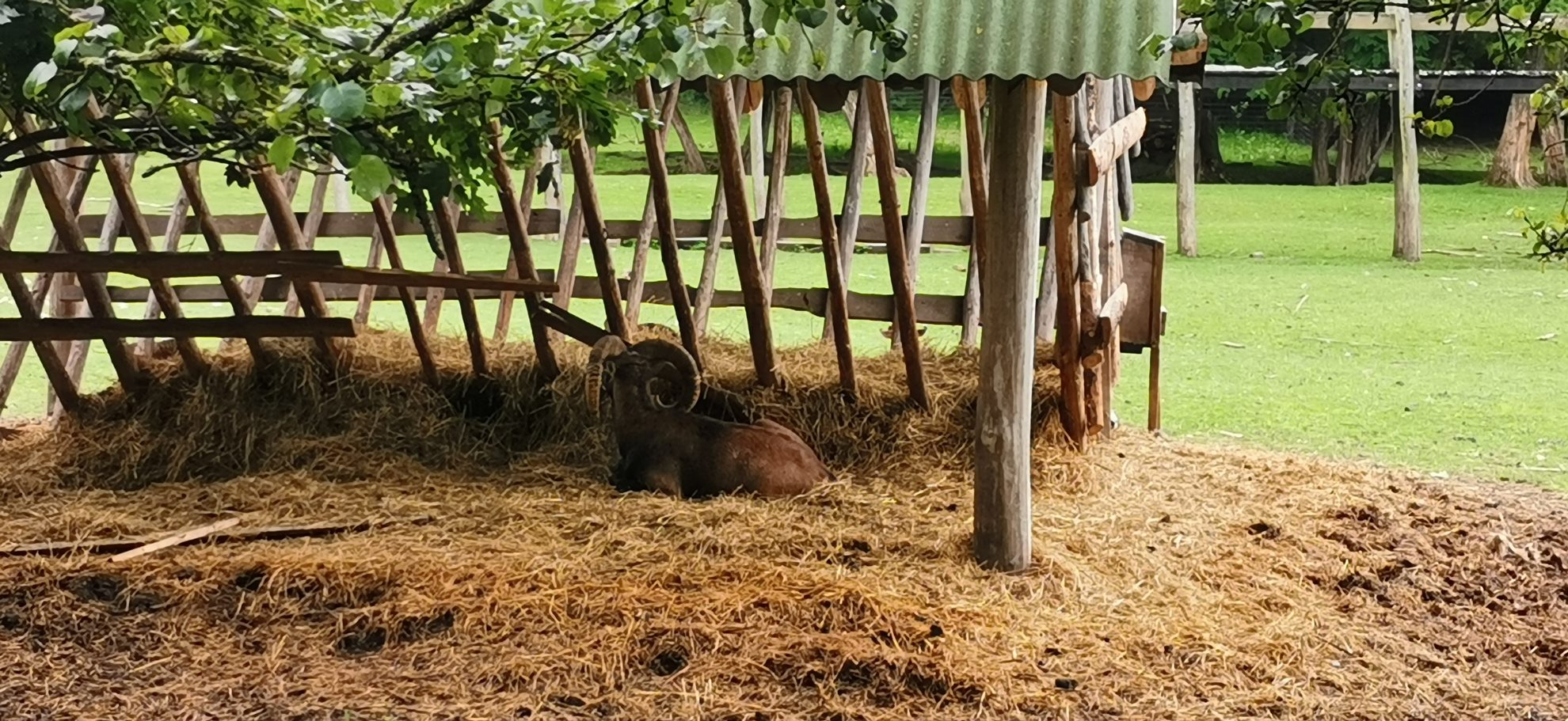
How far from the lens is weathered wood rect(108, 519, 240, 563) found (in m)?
5.03

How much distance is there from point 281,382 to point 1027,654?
412 centimetres

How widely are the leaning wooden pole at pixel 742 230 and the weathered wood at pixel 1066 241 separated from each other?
1264 mm

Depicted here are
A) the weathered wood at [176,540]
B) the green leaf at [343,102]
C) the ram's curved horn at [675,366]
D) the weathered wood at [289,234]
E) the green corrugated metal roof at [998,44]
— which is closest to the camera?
the green leaf at [343,102]

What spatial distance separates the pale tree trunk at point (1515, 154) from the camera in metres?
18.2

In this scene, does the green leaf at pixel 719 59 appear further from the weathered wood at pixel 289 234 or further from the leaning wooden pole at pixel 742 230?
the weathered wood at pixel 289 234

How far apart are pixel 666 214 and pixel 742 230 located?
0.37m

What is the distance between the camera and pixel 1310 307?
38.9 feet

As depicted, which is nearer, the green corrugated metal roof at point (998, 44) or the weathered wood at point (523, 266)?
the green corrugated metal roof at point (998, 44)

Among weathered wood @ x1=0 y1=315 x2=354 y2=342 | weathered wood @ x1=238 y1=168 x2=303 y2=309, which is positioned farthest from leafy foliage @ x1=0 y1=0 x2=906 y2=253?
weathered wood @ x1=238 y1=168 x2=303 y2=309

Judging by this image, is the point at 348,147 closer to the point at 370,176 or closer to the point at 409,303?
the point at 370,176

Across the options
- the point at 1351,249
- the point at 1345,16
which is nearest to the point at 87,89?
the point at 1345,16

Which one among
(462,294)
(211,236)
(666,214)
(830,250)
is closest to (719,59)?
(666,214)

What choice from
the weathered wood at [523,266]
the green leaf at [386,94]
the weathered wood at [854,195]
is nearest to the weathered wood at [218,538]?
the weathered wood at [523,266]

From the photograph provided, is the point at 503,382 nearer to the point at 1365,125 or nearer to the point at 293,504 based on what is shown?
the point at 293,504
